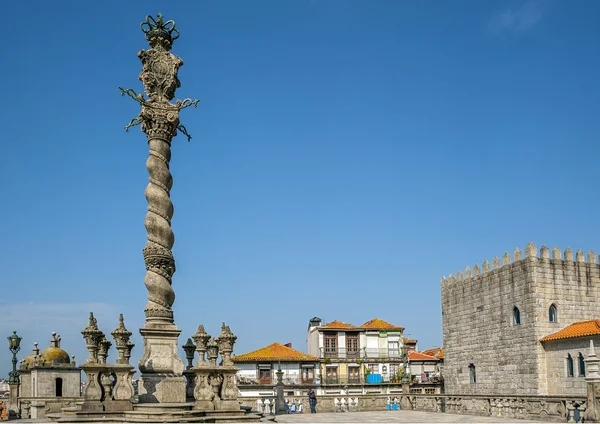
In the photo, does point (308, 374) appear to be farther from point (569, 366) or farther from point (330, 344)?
point (569, 366)

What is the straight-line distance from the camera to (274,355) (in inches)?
2281

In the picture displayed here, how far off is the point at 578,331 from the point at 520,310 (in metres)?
3.76

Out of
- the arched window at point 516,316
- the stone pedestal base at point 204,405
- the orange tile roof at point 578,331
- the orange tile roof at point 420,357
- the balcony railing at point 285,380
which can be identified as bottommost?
the balcony railing at point 285,380

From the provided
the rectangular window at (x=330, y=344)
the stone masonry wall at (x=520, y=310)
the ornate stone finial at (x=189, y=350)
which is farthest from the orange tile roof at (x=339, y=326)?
the ornate stone finial at (x=189, y=350)

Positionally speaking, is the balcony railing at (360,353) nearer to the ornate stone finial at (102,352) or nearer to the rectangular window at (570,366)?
the rectangular window at (570,366)

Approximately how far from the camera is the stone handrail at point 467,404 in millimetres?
21127

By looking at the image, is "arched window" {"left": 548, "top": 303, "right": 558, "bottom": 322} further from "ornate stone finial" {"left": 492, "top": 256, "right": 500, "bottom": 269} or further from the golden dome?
the golden dome

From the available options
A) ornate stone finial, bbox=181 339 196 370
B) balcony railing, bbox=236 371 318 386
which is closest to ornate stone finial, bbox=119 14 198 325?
ornate stone finial, bbox=181 339 196 370

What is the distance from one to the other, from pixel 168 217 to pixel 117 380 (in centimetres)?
443

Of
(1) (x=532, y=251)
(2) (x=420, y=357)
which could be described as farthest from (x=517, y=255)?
(2) (x=420, y=357)

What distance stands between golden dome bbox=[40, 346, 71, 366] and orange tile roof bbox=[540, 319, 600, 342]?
86.3 feet

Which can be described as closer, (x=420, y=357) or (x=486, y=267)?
(x=486, y=267)

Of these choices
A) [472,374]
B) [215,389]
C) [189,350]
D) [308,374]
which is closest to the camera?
[215,389]

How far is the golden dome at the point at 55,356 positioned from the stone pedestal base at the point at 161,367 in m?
23.8
